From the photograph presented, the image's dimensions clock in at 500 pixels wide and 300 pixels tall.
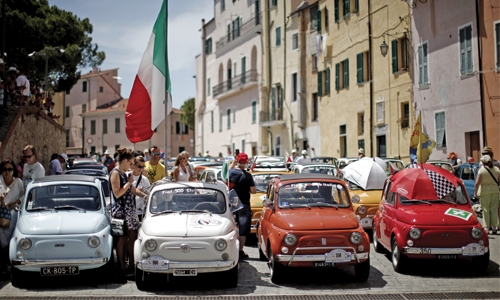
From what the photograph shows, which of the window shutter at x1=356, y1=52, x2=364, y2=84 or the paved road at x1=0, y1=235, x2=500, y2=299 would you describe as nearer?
the paved road at x1=0, y1=235, x2=500, y2=299

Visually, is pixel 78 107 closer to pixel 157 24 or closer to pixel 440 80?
pixel 440 80

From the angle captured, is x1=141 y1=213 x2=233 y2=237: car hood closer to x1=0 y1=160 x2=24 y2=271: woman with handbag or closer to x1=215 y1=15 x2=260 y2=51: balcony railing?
x1=0 y1=160 x2=24 y2=271: woman with handbag

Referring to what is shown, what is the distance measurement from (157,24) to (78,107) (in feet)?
232

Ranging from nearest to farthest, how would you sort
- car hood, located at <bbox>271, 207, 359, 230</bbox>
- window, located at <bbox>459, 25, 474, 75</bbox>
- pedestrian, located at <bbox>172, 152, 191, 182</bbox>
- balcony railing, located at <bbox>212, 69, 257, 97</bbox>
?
car hood, located at <bbox>271, 207, 359, 230</bbox> < pedestrian, located at <bbox>172, 152, 191, 182</bbox> < window, located at <bbox>459, 25, 474, 75</bbox> < balcony railing, located at <bbox>212, 69, 257, 97</bbox>

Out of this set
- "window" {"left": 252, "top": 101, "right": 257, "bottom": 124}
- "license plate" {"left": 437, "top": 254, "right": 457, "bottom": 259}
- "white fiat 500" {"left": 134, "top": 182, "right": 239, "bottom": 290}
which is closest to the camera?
"white fiat 500" {"left": 134, "top": 182, "right": 239, "bottom": 290}

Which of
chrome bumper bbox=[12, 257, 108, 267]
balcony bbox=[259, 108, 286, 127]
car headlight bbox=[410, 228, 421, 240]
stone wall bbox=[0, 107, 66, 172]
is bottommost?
chrome bumper bbox=[12, 257, 108, 267]

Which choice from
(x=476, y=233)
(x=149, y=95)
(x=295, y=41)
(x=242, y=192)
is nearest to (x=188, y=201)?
(x=242, y=192)

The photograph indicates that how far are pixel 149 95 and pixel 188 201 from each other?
3.90 m

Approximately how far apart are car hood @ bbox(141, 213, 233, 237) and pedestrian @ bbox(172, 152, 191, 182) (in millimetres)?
3437

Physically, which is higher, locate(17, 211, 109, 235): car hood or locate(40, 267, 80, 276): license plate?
locate(17, 211, 109, 235): car hood

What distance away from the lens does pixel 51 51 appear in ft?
119

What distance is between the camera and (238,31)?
171ft

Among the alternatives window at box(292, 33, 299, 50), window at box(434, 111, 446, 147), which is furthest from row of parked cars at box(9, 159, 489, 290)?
window at box(292, 33, 299, 50)

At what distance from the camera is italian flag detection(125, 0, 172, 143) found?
1300cm
